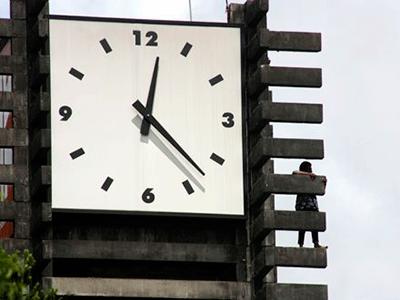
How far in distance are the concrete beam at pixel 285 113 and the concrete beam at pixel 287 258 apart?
3.36 meters

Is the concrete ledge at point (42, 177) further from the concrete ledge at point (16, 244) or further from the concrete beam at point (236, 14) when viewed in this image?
the concrete beam at point (236, 14)

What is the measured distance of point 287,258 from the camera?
65625 millimetres

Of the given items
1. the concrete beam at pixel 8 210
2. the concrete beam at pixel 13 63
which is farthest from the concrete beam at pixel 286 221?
the concrete beam at pixel 13 63

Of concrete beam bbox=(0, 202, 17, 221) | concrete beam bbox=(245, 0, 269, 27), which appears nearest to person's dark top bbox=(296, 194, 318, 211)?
concrete beam bbox=(245, 0, 269, 27)

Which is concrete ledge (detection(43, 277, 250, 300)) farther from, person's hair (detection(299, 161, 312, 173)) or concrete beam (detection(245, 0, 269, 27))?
concrete beam (detection(245, 0, 269, 27))

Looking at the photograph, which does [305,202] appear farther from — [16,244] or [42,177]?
[16,244]

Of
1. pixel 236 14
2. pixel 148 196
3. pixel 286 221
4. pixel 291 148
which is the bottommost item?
pixel 286 221

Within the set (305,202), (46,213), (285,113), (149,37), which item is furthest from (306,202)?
(46,213)

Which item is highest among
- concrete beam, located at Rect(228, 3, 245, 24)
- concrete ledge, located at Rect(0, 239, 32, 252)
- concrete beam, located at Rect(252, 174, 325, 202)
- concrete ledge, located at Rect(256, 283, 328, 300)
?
Answer: concrete beam, located at Rect(228, 3, 245, 24)

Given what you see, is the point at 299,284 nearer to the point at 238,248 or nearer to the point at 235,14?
the point at 238,248

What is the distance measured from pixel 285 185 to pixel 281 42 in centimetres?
402

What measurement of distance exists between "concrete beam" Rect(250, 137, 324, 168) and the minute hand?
5.47ft

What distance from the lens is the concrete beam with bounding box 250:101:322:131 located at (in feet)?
218

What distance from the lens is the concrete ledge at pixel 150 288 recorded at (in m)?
64.5
